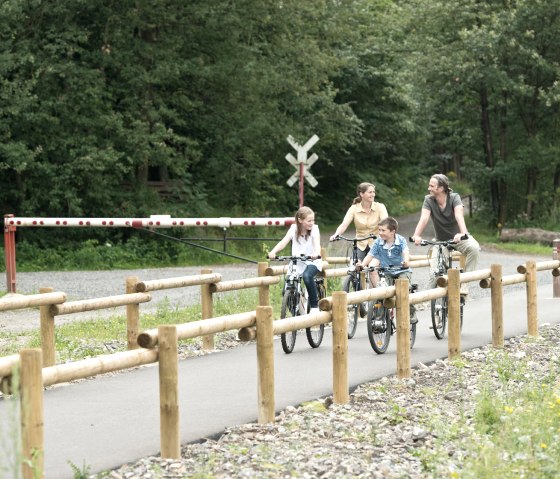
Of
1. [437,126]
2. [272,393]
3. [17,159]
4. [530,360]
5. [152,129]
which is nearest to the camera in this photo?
[272,393]

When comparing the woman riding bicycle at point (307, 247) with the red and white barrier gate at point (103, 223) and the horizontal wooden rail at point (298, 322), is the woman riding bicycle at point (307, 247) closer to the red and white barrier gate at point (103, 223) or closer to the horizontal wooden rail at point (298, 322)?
the horizontal wooden rail at point (298, 322)

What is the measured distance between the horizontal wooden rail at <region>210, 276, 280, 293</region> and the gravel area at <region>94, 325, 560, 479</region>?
2.88 m

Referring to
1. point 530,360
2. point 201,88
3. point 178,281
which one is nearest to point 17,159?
point 201,88

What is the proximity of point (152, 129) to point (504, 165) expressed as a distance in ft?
50.5

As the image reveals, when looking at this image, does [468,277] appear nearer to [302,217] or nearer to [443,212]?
[443,212]

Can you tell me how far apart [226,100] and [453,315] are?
21556 millimetres

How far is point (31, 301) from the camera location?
10438 millimetres

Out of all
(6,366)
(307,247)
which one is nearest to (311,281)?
(307,247)

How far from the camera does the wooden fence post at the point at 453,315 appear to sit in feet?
39.4

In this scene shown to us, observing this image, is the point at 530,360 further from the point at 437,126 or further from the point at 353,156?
the point at 437,126

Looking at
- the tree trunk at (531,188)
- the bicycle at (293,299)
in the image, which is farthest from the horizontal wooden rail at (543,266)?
the tree trunk at (531,188)

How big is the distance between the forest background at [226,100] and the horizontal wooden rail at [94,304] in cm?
1675

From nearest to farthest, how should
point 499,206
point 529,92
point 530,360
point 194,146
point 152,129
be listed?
point 530,360 → point 152,129 → point 194,146 → point 529,92 → point 499,206

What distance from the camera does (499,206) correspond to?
42.4 metres
